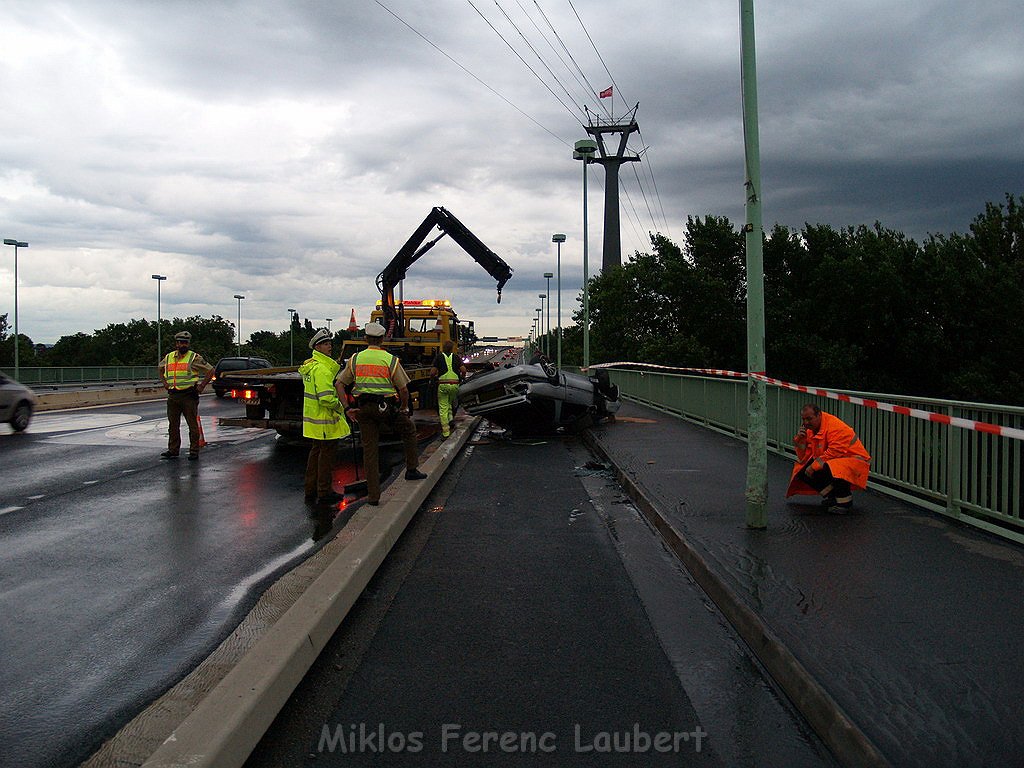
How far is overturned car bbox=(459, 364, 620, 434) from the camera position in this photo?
14305 millimetres

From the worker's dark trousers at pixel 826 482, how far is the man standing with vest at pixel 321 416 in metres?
4.58

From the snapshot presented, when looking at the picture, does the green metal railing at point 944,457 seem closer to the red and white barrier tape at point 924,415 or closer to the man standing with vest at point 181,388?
the red and white barrier tape at point 924,415

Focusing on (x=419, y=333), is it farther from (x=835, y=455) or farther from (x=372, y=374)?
(x=835, y=455)

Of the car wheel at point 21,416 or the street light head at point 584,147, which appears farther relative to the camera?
the street light head at point 584,147

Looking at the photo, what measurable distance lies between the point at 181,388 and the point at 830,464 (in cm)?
901

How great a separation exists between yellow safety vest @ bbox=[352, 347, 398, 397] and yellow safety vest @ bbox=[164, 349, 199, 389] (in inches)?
199

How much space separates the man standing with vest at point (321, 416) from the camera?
8344mm

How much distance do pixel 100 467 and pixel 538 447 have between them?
22.3 ft

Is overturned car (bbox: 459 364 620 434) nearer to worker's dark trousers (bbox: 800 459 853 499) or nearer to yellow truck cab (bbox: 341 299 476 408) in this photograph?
yellow truck cab (bbox: 341 299 476 408)

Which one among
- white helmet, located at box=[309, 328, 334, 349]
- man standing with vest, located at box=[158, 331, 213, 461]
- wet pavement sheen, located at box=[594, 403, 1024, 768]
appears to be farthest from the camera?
man standing with vest, located at box=[158, 331, 213, 461]

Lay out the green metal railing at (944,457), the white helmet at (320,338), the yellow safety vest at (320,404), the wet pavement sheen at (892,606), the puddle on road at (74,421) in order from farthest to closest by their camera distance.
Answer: the puddle on road at (74,421) < the white helmet at (320,338) < the yellow safety vest at (320,404) < the green metal railing at (944,457) < the wet pavement sheen at (892,606)

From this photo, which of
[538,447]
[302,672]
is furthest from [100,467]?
[302,672]

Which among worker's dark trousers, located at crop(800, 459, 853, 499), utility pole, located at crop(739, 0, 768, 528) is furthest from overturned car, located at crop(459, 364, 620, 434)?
utility pole, located at crop(739, 0, 768, 528)

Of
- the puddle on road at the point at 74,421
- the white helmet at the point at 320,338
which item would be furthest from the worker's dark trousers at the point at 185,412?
the puddle on road at the point at 74,421
